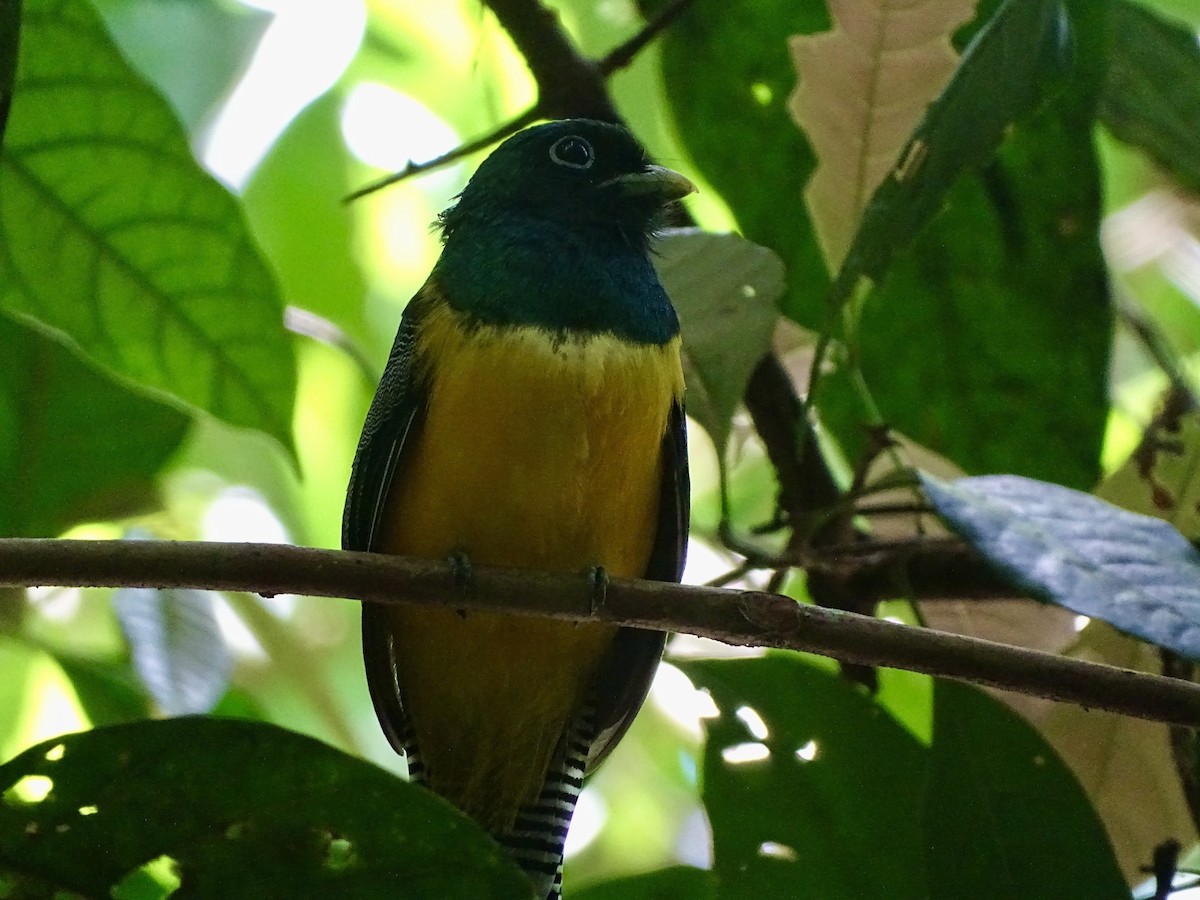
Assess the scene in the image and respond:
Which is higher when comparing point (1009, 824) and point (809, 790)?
point (809, 790)

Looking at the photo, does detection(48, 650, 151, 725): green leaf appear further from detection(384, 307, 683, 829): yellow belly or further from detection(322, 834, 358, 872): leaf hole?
detection(322, 834, 358, 872): leaf hole

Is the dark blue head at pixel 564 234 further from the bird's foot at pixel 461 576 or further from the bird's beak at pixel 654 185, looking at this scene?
the bird's foot at pixel 461 576

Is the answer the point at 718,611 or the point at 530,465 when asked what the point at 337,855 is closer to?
the point at 718,611

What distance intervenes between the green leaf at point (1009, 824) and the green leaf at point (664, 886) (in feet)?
0.96

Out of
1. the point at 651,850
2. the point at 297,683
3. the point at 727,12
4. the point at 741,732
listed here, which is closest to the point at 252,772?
the point at 741,732

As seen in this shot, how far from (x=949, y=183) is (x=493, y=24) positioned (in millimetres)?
1486

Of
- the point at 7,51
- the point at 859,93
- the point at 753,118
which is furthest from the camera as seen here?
the point at 753,118

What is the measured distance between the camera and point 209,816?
1.25m

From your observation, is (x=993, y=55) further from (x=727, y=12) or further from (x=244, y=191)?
(x=244, y=191)

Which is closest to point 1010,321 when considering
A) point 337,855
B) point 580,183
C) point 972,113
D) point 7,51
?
point 972,113

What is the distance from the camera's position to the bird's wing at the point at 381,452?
6.48 ft

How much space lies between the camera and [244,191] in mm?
2836

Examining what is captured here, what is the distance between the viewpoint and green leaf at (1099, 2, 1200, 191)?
7.09ft

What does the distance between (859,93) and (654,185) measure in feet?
1.21
